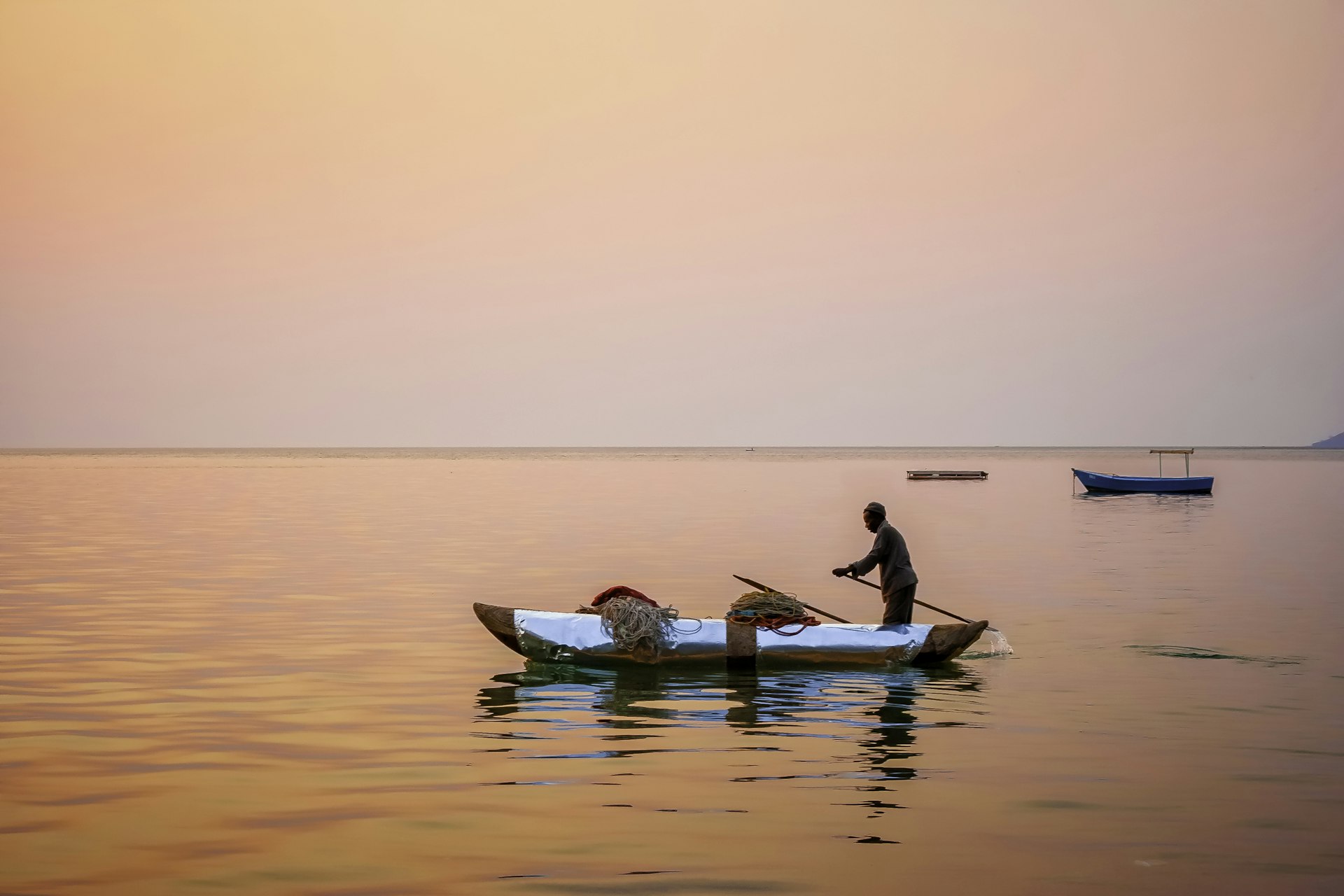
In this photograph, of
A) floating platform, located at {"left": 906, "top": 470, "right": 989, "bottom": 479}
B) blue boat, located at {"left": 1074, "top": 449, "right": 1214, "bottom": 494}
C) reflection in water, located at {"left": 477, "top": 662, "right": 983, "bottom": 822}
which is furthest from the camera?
floating platform, located at {"left": 906, "top": 470, "right": 989, "bottom": 479}

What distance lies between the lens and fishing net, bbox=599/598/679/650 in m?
15.8

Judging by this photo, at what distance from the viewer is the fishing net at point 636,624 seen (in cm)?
1584

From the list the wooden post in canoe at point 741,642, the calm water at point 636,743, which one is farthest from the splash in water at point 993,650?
the wooden post in canoe at point 741,642

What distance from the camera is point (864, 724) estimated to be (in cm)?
1303

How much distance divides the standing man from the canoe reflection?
77cm

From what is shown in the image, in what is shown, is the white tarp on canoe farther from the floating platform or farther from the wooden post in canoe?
the floating platform

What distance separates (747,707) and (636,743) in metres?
2.11

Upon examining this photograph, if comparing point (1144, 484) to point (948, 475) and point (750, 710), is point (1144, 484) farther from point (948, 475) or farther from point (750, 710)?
point (750, 710)

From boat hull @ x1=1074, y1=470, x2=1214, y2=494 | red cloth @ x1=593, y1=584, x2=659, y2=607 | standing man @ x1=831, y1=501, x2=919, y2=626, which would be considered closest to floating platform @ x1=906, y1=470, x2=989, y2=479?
boat hull @ x1=1074, y1=470, x2=1214, y2=494

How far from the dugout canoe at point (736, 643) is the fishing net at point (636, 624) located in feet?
0.29

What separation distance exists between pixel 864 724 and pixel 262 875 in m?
6.50

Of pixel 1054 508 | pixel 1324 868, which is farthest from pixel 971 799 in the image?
pixel 1054 508

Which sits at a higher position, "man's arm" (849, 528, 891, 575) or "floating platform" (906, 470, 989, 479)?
"floating platform" (906, 470, 989, 479)

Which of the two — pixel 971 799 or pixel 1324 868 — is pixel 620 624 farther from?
pixel 1324 868
